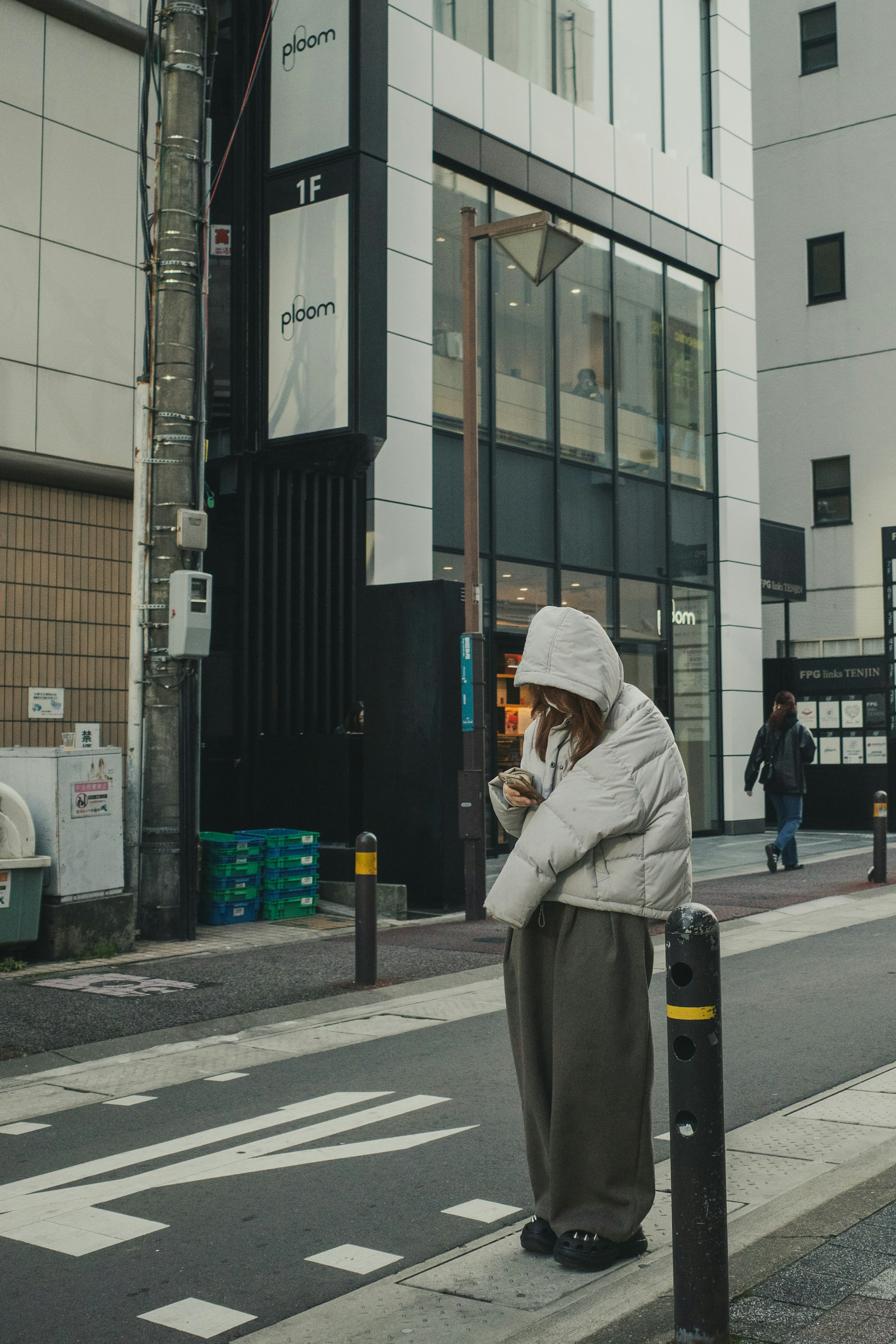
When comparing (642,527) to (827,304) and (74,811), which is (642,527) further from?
(74,811)

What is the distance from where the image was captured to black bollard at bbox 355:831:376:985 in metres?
8.58

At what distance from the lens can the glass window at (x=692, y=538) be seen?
20.3m

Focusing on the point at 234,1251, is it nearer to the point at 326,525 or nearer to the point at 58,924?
the point at 58,924

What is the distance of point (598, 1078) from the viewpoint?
373 centimetres

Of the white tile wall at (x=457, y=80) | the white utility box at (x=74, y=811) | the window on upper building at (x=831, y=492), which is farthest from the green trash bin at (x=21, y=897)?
the window on upper building at (x=831, y=492)

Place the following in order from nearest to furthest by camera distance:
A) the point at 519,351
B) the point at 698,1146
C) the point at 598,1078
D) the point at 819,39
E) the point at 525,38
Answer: the point at 698,1146
the point at 598,1078
the point at 519,351
the point at 525,38
the point at 819,39

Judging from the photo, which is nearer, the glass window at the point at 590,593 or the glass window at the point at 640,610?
the glass window at the point at 590,593

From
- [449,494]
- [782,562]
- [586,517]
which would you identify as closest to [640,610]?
[586,517]

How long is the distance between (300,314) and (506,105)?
224 inches

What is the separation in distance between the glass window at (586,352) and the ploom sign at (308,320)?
5438 millimetres

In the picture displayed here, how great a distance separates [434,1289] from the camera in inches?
150

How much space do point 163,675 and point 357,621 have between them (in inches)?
156

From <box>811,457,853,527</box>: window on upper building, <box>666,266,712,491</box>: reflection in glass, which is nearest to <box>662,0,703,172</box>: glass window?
<box>666,266,712,491</box>: reflection in glass

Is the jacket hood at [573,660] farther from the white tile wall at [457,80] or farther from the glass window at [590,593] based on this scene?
the white tile wall at [457,80]
